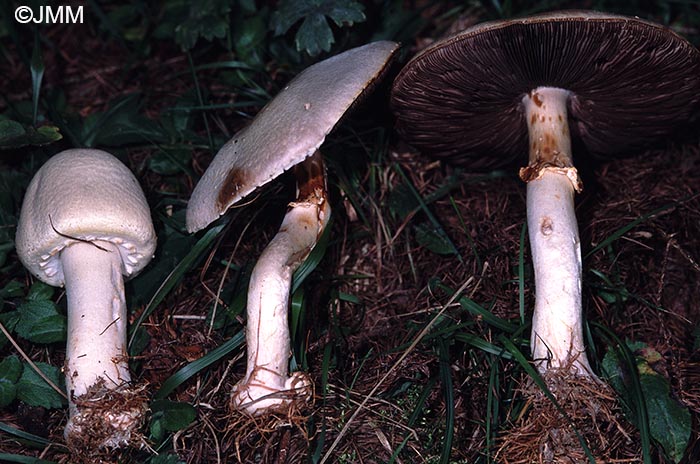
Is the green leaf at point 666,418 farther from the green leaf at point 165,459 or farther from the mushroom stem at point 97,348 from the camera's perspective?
the mushroom stem at point 97,348

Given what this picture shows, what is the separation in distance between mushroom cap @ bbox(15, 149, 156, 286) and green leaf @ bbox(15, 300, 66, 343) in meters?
0.13

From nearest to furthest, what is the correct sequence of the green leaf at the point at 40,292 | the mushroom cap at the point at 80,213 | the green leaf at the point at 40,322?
the mushroom cap at the point at 80,213
the green leaf at the point at 40,322
the green leaf at the point at 40,292

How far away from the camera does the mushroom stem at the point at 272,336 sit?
2656 mm

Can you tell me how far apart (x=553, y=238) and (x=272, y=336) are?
1.25 meters

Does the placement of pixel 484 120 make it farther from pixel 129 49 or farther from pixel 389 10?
pixel 129 49

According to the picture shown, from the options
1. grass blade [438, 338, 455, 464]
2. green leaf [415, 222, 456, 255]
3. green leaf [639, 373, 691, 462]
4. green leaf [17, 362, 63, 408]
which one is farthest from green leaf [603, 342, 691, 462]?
green leaf [17, 362, 63, 408]

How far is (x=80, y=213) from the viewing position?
2693mm

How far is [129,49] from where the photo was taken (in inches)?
168

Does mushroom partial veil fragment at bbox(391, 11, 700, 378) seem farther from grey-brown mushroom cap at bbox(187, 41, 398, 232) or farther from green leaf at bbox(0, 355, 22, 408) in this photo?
green leaf at bbox(0, 355, 22, 408)

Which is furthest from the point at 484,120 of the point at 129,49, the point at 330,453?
the point at 129,49

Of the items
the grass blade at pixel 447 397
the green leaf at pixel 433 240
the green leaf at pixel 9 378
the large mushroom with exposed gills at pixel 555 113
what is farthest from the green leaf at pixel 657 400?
the green leaf at pixel 9 378

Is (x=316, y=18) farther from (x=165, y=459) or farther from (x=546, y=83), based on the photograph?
(x=165, y=459)

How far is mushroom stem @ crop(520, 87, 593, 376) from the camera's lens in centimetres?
268

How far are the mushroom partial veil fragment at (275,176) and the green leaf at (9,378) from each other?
3.04 ft
